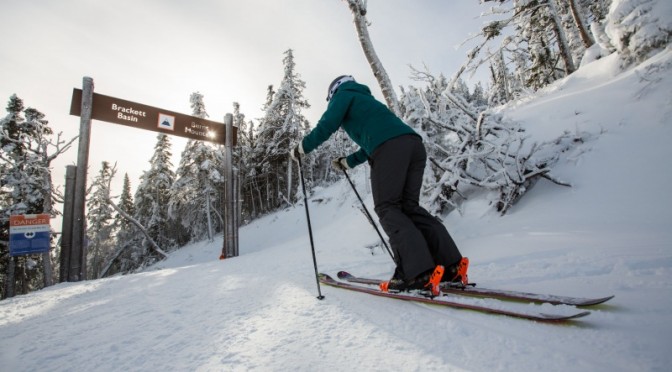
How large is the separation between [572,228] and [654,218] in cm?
69

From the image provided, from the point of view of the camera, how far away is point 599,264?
2.37m

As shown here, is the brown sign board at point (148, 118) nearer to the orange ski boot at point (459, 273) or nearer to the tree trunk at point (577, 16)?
the orange ski boot at point (459, 273)

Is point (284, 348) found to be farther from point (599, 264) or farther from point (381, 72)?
point (381, 72)

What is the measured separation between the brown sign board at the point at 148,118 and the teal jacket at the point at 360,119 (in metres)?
6.38

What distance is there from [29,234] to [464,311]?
9.78 metres

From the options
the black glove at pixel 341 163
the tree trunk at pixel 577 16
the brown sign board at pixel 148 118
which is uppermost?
the tree trunk at pixel 577 16

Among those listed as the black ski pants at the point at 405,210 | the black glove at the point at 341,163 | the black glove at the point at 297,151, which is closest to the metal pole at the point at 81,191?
the black glove at the point at 297,151

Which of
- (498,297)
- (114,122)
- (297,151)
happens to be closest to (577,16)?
(297,151)

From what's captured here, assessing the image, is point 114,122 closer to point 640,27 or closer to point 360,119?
point 360,119

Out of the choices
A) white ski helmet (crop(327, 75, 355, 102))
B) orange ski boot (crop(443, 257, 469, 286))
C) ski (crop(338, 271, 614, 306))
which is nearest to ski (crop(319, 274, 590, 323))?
ski (crop(338, 271, 614, 306))

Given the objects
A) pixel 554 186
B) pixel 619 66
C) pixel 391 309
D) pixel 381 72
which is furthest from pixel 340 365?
pixel 619 66

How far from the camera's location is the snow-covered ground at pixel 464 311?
140 centimetres

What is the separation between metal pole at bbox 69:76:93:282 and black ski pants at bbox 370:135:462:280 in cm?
661

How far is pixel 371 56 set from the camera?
6.75 m
